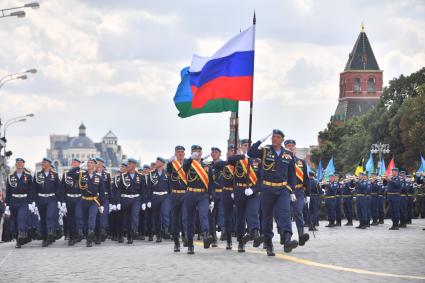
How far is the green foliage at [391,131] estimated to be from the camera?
250 feet

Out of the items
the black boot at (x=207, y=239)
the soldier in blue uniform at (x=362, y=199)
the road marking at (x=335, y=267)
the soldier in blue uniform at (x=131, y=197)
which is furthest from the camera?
the soldier in blue uniform at (x=362, y=199)

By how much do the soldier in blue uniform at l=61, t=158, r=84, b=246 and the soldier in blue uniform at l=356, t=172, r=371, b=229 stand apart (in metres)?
10.6

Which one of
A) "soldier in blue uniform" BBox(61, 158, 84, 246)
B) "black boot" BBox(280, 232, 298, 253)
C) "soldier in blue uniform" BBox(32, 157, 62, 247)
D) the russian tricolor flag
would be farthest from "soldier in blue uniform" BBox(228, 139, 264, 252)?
"soldier in blue uniform" BBox(32, 157, 62, 247)

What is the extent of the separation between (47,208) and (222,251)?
21.4ft

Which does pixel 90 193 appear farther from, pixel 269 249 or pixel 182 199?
pixel 269 249

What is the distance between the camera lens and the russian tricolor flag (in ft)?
68.9

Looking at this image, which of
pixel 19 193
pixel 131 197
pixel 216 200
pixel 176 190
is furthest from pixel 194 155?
pixel 19 193

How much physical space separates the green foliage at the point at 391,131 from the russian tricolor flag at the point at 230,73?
174 ft

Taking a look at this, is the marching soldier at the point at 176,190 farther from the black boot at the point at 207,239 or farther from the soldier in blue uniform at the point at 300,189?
the soldier in blue uniform at the point at 300,189

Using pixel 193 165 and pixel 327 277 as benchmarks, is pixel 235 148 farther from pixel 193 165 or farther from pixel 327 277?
pixel 327 277

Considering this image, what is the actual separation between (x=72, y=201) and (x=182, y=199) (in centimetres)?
558

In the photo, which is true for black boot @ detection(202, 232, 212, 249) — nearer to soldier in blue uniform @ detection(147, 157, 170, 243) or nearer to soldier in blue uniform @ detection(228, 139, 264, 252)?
soldier in blue uniform @ detection(228, 139, 264, 252)

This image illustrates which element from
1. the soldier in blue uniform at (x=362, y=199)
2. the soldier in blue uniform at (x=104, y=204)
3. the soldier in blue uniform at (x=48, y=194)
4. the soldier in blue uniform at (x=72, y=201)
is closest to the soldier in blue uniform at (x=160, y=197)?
the soldier in blue uniform at (x=104, y=204)

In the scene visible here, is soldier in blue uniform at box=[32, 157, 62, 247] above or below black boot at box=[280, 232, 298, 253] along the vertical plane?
above
